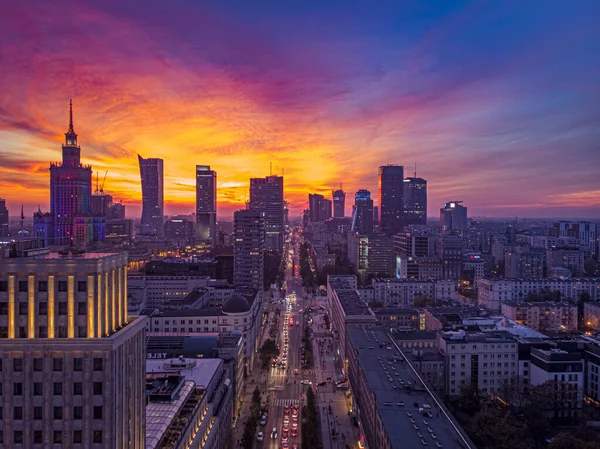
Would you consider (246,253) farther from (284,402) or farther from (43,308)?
(43,308)

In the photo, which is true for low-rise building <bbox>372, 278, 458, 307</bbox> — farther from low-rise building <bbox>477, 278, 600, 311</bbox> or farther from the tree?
the tree

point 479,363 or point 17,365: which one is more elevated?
point 17,365

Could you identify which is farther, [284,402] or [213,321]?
[213,321]

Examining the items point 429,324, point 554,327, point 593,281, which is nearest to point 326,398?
point 429,324

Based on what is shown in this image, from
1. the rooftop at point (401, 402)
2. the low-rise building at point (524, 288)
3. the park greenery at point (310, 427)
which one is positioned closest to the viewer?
the rooftop at point (401, 402)

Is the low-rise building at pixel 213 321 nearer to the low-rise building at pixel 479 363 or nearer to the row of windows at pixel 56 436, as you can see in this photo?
the low-rise building at pixel 479 363

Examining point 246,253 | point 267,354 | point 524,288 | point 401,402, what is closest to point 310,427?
point 401,402

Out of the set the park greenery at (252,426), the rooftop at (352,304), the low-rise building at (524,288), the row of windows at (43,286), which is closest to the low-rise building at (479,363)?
the rooftop at (352,304)
